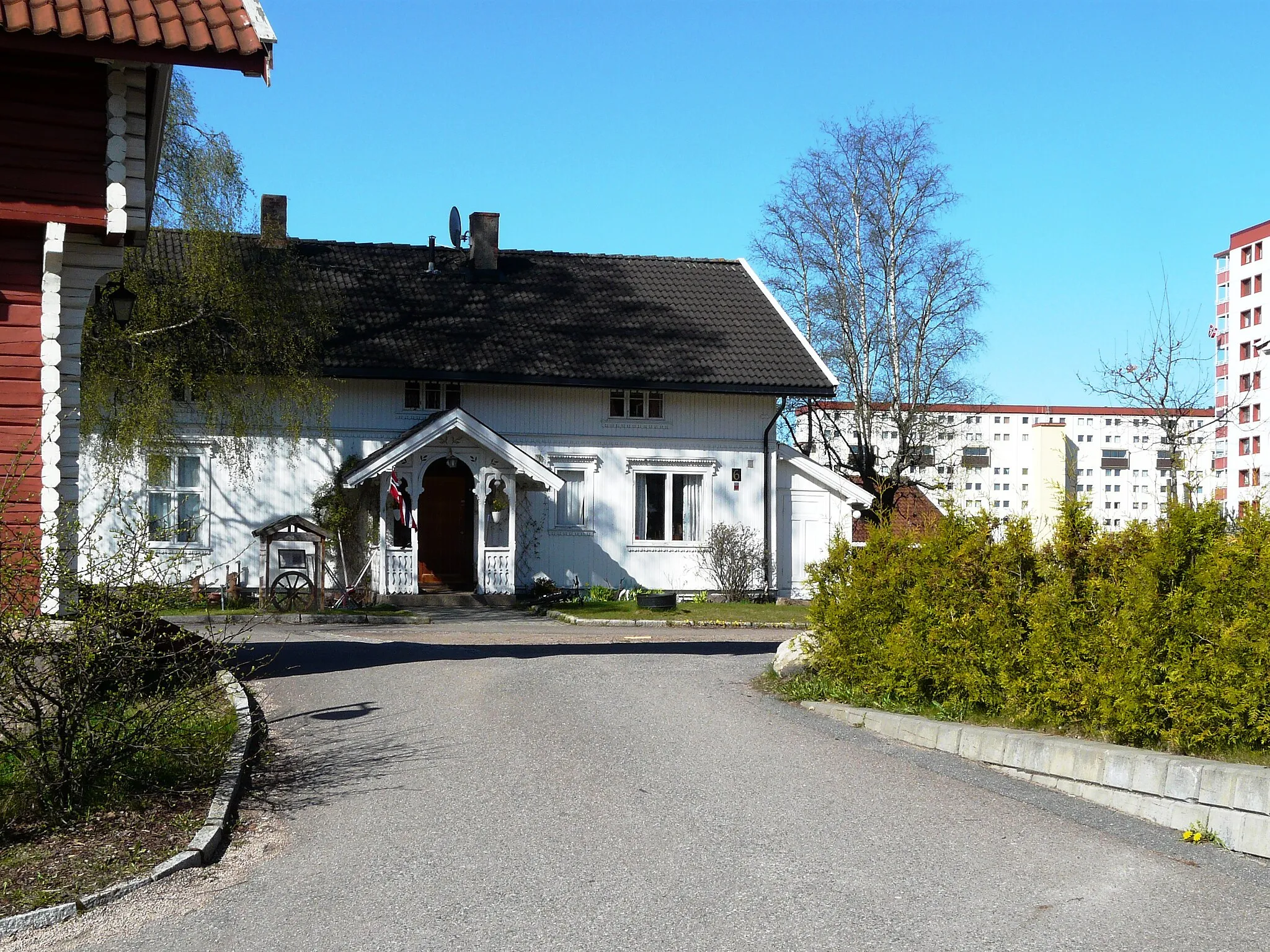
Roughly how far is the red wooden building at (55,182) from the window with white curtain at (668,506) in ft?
63.1

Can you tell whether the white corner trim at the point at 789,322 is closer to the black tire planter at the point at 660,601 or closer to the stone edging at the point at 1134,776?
the black tire planter at the point at 660,601

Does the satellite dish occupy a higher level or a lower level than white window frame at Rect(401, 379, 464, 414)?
higher

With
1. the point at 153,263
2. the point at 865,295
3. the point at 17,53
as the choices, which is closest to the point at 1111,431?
Answer: the point at 865,295

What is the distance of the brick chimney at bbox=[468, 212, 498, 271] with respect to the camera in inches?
1293

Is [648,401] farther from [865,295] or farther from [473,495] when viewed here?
[865,295]

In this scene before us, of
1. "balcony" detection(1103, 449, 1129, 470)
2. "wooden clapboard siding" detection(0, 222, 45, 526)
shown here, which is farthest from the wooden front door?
"balcony" detection(1103, 449, 1129, 470)

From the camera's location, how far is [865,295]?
37.8m

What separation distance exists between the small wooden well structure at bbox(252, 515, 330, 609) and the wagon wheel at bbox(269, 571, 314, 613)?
0.15 meters

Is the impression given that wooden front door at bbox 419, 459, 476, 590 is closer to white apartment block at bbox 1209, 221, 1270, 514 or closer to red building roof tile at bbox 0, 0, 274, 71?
red building roof tile at bbox 0, 0, 274, 71

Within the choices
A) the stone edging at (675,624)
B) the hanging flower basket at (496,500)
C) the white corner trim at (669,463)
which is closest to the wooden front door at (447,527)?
the hanging flower basket at (496,500)

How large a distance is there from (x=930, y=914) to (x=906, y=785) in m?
2.86

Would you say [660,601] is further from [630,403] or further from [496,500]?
[630,403]

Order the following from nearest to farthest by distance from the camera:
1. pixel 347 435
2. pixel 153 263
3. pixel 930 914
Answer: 1. pixel 930 914
2. pixel 153 263
3. pixel 347 435

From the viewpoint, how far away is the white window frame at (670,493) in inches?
1192
